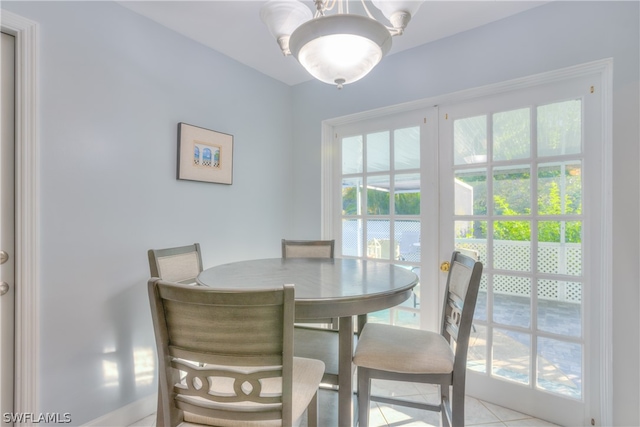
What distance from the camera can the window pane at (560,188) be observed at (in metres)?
1.75

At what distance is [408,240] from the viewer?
2389mm

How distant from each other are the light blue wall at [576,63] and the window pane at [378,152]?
0.87 feet

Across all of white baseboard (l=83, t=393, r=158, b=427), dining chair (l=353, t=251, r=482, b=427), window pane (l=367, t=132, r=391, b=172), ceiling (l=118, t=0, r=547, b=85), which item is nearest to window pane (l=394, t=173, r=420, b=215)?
window pane (l=367, t=132, r=391, b=172)

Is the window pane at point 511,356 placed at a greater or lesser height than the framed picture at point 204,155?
lesser

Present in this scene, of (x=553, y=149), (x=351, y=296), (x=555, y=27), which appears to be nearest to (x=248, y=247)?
(x=351, y=296)

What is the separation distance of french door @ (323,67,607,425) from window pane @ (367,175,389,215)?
1 cm

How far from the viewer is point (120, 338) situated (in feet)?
5.86

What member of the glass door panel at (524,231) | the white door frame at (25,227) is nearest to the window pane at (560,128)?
the glass door panel at (524,231)

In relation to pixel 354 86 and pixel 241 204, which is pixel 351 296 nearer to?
pixel 241 204

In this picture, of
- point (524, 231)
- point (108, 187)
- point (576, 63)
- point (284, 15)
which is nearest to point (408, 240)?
point (524, 231)

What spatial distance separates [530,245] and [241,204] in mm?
2129

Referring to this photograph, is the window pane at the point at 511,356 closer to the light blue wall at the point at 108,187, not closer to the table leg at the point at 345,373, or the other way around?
the table leg at the point at 345,373

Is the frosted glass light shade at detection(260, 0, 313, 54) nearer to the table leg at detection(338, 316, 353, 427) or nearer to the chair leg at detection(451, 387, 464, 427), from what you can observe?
the table leg at detection(338, 316, 353, 427)

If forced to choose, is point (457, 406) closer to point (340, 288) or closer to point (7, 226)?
point (340, 288)
